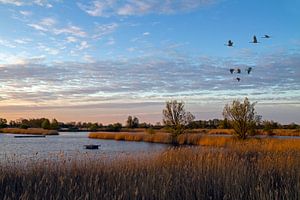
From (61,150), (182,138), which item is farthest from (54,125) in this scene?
(61,150)

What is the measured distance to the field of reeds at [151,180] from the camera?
5.85 meters

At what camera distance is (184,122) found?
39188 millimetres

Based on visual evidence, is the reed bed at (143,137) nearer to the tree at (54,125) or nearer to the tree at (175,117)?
the tree at (175,117)

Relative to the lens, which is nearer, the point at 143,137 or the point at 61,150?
the point at 61,150

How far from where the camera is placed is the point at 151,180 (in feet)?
21.3

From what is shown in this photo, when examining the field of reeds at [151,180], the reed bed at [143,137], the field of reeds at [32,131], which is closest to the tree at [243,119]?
the reed bed at [143,137]

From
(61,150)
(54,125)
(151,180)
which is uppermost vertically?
(54,125)

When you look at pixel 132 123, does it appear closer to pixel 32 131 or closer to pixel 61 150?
pixel 32 131

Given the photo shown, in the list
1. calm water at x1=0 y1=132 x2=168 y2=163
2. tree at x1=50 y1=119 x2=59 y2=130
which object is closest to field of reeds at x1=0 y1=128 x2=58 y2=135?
tree at x1=50 y1=119 x2=59 y2=130

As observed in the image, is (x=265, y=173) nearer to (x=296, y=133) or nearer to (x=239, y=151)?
(x=239, y=151)

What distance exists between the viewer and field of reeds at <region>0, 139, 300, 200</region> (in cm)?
585

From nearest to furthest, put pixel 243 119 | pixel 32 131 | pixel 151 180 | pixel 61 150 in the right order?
pixel 151 180 < pixel 61 150 < pixel 243 119 < pixel 32 131

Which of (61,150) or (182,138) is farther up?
(182,138)

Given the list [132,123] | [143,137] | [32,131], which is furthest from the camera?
[132,123]
